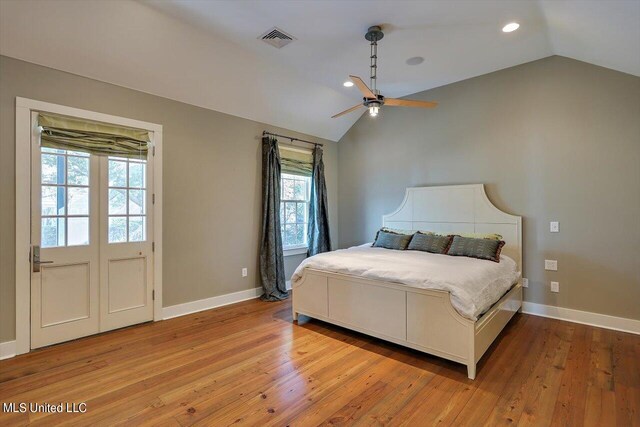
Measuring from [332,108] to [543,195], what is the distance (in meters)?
3.16

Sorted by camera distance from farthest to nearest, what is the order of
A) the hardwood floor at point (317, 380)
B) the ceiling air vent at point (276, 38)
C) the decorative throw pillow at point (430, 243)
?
the decorative throw pillow at point (430, 243), the ceiling air vent at point (276, 38), the hardwood floor at point (317, 380)

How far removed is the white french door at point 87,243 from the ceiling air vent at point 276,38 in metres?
1.86

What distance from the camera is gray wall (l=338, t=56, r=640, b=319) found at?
3.28 metres

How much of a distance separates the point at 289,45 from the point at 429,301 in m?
2.93

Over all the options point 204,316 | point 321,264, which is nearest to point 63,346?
point 204,316

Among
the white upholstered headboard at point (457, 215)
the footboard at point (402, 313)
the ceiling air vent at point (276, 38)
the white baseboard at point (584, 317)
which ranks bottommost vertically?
the white baseboard at point (584, 317)

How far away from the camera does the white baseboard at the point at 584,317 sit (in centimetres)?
Result: 324

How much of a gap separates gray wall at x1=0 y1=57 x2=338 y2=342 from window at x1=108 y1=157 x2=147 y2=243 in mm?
244

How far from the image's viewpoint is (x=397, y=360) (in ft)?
8.80

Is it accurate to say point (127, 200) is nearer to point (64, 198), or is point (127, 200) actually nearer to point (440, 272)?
point (64, 198)

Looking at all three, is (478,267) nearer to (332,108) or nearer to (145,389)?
(145,389)

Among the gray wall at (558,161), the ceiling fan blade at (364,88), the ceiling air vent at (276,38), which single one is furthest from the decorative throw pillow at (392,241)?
the ceiling air vent at (276,38)

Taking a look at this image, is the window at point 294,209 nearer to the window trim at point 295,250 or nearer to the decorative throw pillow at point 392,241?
the window trim at point 295,250

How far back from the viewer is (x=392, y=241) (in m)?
4.25
